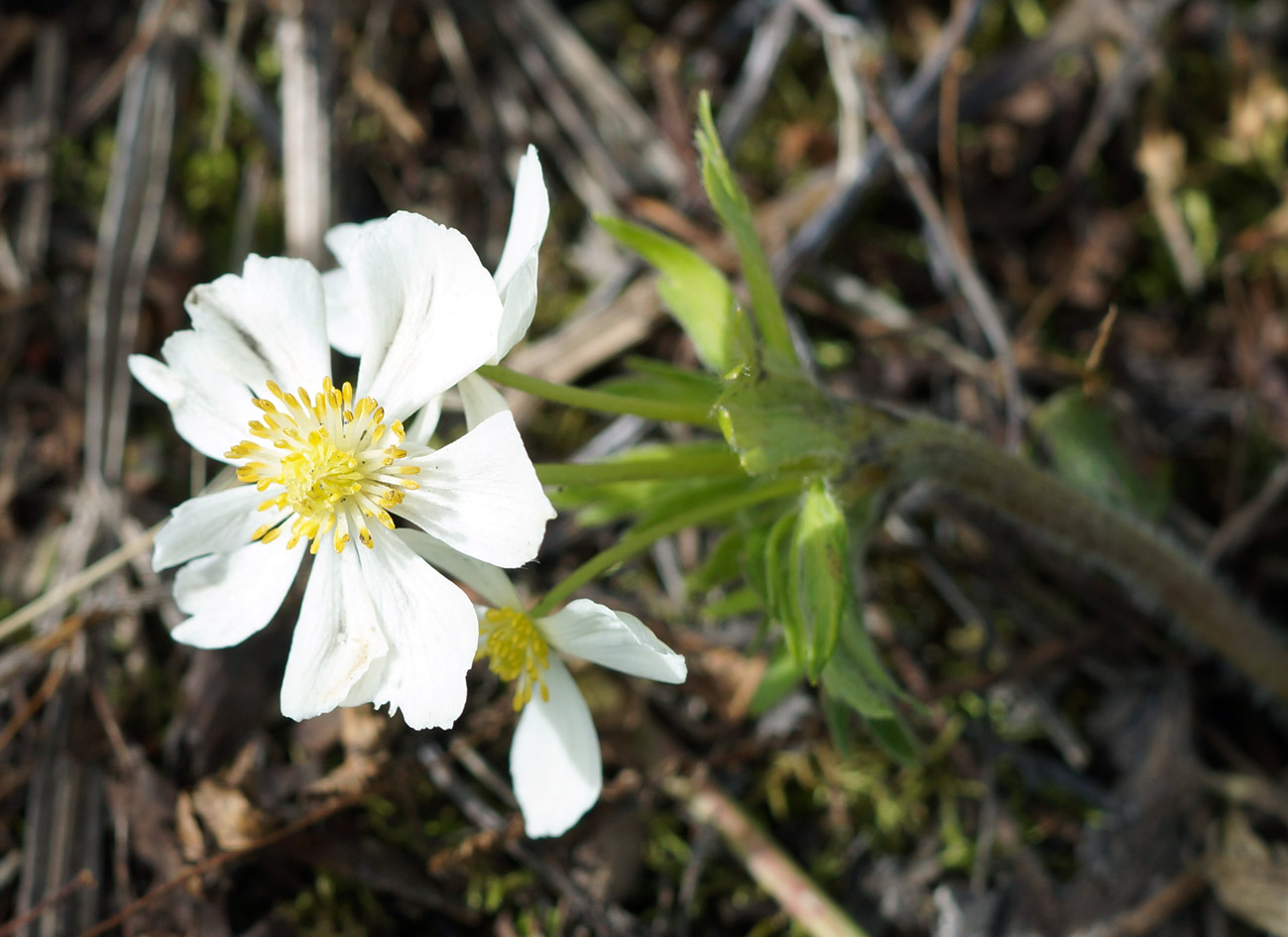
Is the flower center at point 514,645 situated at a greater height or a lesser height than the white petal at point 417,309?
lesser

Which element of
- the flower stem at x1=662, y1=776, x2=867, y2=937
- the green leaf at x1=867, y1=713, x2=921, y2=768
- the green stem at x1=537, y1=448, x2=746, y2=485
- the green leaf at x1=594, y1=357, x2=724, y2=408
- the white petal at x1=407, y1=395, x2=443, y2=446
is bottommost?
the flower stem at x1=662, y1=776, x2=867, y2=937

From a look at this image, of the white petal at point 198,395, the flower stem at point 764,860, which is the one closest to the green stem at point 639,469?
the white petal at point 198,395

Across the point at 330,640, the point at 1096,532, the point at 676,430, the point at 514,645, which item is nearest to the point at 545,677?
the point at 514,645

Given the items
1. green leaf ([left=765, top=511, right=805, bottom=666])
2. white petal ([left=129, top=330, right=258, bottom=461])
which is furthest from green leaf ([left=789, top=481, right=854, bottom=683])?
white petal ([left=129, top=330, right=258, bottom=461])

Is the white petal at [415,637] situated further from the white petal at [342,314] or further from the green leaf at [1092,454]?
the green leaf at [1092,454]

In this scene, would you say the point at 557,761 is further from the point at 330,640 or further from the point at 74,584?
the point at 74,584

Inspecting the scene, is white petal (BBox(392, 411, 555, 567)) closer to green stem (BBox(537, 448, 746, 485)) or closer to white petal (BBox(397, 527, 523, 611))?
white petal (BBox(397, 527, 523, 611))
